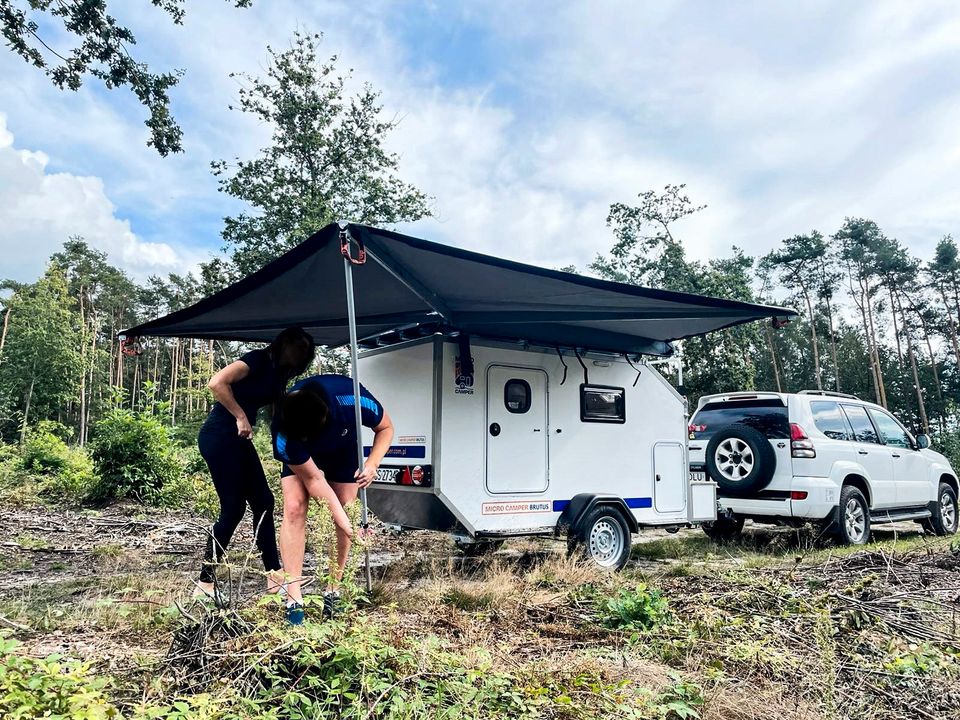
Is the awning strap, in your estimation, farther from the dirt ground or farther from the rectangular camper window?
the dirt ground

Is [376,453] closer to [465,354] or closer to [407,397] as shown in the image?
[465,354]

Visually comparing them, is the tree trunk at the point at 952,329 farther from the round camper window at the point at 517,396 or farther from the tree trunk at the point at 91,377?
the tree trunk at the point at 91,377

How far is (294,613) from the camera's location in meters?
2.85

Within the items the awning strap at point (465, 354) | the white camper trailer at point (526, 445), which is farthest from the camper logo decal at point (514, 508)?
the awning strap at point (465, 354)

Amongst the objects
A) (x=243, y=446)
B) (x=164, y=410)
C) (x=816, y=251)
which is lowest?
(x=243, y=446)

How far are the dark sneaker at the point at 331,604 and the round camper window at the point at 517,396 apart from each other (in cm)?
278

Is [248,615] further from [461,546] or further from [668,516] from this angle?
[668,516]

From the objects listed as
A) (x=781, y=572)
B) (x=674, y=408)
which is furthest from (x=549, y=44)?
(x=781, y=572)

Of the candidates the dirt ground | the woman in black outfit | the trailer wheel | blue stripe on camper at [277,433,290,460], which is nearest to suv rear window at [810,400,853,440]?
the dirt ground

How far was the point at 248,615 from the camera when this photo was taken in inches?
105

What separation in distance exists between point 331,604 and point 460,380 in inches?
103

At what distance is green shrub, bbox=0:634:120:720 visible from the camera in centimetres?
196

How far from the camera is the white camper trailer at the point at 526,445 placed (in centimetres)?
521

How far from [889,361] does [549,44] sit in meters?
38.9
